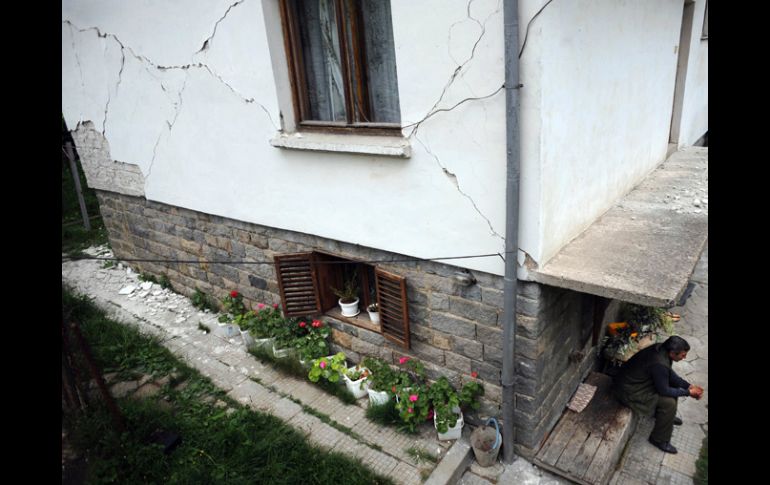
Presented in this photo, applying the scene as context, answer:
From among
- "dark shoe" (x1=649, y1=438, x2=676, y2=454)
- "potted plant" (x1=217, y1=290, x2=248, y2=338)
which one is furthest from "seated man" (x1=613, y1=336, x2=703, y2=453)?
"potted plant" (x1=217, y1=290, x2=248, y2=338)

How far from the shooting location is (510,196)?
135 inches

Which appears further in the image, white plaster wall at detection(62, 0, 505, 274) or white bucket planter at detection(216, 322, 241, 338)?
white bucket planter at detection(216, 322, 241, 338)

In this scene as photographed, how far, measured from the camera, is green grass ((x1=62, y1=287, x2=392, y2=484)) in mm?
3979

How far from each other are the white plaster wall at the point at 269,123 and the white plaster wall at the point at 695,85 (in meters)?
5.39

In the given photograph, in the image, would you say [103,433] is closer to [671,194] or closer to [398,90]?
[398,90]

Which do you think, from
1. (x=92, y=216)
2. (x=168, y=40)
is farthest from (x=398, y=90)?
(x=92, y=216)

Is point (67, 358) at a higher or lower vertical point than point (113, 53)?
lower

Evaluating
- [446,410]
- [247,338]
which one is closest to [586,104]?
[446,410]

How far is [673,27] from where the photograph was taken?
6.13 metres

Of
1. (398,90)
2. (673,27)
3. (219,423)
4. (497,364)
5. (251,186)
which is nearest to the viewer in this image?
(398,90)

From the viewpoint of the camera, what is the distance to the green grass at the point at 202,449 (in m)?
3.98

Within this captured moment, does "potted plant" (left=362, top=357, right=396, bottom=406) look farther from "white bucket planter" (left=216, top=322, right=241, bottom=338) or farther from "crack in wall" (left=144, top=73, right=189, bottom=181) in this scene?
"crack in wall" (left=144, top=73, right=189, bottom=181)

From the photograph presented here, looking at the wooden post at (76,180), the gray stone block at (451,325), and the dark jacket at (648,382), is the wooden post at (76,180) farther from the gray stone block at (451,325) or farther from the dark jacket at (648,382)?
the dark jacket at (648,382)

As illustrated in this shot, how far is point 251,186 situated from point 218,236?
118cm
